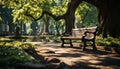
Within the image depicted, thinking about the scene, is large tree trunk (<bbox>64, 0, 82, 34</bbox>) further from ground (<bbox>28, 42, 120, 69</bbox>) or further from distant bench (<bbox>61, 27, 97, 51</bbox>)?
ground (<bbox>28, 42, 120, 69</bbox>)

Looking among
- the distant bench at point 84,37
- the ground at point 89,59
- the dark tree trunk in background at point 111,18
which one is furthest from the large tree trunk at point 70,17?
the ground at point 89,59

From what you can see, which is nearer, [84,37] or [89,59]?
[89,59]

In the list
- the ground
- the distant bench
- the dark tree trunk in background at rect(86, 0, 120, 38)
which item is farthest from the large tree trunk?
the ground

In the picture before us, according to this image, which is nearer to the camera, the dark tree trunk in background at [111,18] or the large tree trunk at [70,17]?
the dark tree trunk in background at [111,18]

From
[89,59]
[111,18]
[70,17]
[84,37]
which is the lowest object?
[89,59]

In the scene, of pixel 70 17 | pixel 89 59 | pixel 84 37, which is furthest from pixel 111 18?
pixel 70 17

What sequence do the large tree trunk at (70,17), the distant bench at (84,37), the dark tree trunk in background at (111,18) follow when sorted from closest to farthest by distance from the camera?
the distant bench at (84,37) < the dark tree trunk in background at (111,18) < the large tree trunk at (70,17)

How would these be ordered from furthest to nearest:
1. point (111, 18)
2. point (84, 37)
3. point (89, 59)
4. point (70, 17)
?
1. point (70, 17)
2. point (111, 18)
3. point (84, 37)
4. point (89, 59)

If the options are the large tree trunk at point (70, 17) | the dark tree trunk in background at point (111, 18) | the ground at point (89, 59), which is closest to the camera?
the ground at point (89, 59)

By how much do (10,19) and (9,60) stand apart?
66885 mm

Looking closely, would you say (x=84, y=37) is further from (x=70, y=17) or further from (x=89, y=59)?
(x=70, y=17)

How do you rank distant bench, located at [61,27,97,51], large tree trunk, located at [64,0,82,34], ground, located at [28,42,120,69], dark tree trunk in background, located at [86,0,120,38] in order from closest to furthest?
ground, located at [28,42,120,69] → distant bench, located at [61,27,97,51] → dark tree trunk in background, located at [86,0,120,38] → large tree trunk, located at [64,0,82,34]

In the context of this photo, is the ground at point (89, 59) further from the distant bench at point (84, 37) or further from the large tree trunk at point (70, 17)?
the large tree trunk at point (70, 17)

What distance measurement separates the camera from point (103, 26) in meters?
19.1
